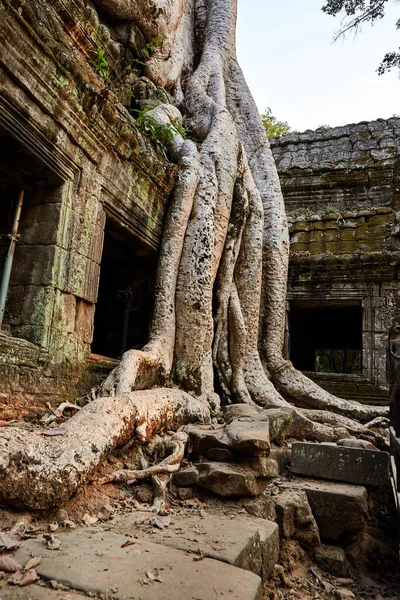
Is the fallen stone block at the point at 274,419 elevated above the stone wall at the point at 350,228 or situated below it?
below

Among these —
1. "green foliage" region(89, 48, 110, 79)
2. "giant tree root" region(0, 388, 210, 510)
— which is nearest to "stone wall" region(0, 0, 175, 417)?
"green foliage" region(89, 48, 110, 79)

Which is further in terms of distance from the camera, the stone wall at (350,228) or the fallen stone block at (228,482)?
the stone wall at (350,228)

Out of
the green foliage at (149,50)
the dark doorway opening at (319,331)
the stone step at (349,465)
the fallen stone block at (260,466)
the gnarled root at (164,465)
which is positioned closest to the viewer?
the gnarled root at (164,465)

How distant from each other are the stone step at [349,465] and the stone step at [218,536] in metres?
1.01

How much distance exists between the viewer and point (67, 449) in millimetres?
1794

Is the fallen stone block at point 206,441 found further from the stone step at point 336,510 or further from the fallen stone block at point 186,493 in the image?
the stone step at point 336,510

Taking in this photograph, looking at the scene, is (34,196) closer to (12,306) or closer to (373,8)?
(12,306)

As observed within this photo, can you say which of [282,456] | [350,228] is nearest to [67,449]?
[282,456]

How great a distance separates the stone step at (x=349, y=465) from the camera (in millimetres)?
2785

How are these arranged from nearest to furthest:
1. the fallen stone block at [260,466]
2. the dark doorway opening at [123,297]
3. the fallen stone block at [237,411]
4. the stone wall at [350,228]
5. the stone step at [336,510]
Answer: the fallen stone block at [260,466] → the stone step at [336,510] → the fallen stone block at [237,411] → the dark doorway opening at [123,297] → the stone wall at [350,228]

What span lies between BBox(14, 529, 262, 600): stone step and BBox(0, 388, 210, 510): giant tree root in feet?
0.67

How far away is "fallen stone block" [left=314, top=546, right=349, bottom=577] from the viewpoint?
2215 mm

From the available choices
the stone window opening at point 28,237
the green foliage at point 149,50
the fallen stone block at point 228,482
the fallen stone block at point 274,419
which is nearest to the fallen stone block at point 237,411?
the fallen stone block at point 274,419

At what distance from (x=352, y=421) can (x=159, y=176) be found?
295cm
